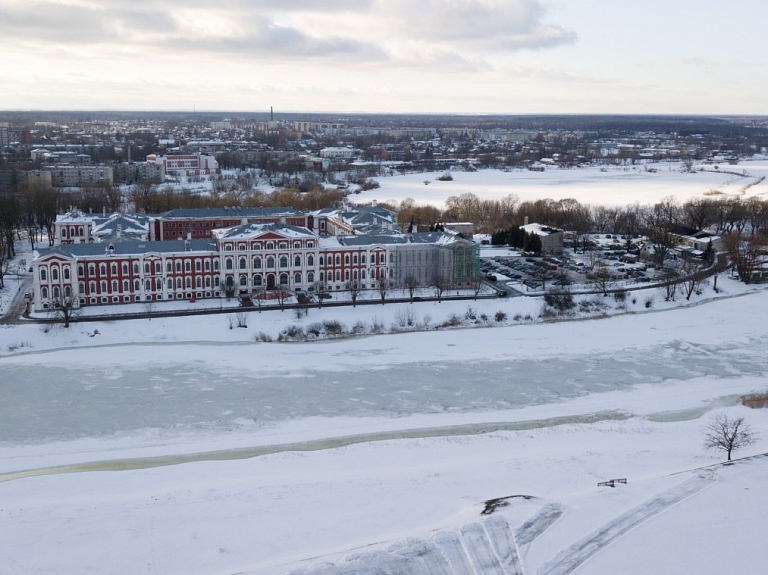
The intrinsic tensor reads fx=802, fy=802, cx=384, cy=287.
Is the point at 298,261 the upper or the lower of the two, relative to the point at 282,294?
upper

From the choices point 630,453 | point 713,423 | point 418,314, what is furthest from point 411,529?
point 418,314

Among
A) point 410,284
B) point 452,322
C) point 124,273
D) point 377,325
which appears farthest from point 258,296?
point 452,322

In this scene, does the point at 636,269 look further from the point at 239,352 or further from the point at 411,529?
the point at 411,529

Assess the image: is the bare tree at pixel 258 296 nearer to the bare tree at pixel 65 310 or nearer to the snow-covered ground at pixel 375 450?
the snow-covered ground at pixel 375 450

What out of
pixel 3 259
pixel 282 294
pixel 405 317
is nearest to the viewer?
pixel 405 317

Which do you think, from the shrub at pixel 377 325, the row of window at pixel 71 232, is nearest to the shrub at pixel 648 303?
the shrub at pixel 377 325

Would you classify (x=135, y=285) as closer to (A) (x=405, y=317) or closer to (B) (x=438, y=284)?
(A) (x=405, y=317)

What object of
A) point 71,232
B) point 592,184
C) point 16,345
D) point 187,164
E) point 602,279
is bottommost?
point 16,345

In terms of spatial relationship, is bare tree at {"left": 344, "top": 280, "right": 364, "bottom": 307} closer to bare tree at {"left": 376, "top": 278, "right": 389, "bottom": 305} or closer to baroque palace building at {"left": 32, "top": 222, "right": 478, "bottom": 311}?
baroque palace building at {"left": 32, "top": 222, "right": 478, "bottom": 311}
